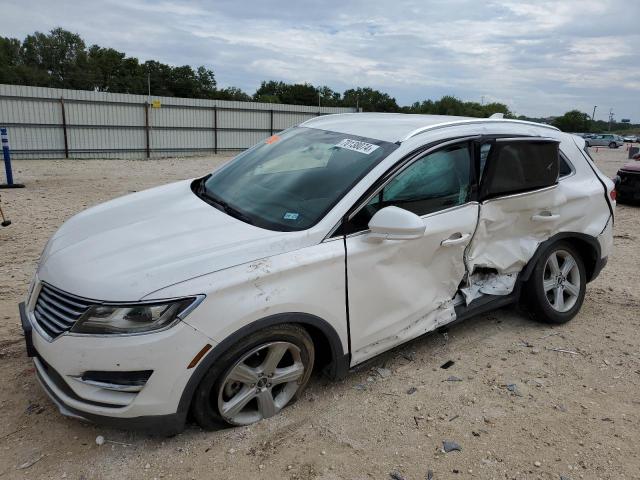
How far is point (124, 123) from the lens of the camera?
23078mm

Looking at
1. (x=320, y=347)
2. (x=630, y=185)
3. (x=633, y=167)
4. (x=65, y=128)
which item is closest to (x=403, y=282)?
(x=320, y=347)

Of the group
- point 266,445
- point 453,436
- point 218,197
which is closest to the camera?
point 266,445

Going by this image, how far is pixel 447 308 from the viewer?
135 inches

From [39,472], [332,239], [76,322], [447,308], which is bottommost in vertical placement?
[39,472]

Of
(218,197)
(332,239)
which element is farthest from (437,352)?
(218,197)

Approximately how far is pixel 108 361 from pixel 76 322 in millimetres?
252

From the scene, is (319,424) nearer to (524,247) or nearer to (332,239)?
(332,239)

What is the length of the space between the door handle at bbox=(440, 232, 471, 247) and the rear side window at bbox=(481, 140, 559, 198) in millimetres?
366

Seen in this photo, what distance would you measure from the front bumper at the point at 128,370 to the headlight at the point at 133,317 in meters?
0.03

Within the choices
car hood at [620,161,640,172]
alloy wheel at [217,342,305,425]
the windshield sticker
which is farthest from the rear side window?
car hood at [620,161,640,172]

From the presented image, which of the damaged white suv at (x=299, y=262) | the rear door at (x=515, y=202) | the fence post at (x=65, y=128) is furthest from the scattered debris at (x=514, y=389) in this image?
the fence post at (x=65, y=128)

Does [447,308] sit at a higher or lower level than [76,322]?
lower

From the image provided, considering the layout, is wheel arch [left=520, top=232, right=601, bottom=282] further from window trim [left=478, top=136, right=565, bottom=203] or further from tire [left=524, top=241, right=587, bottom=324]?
window trim [left=478, top=136, right=565, bottom=203]

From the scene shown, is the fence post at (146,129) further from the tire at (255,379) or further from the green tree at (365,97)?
the green tree at (365,97)
